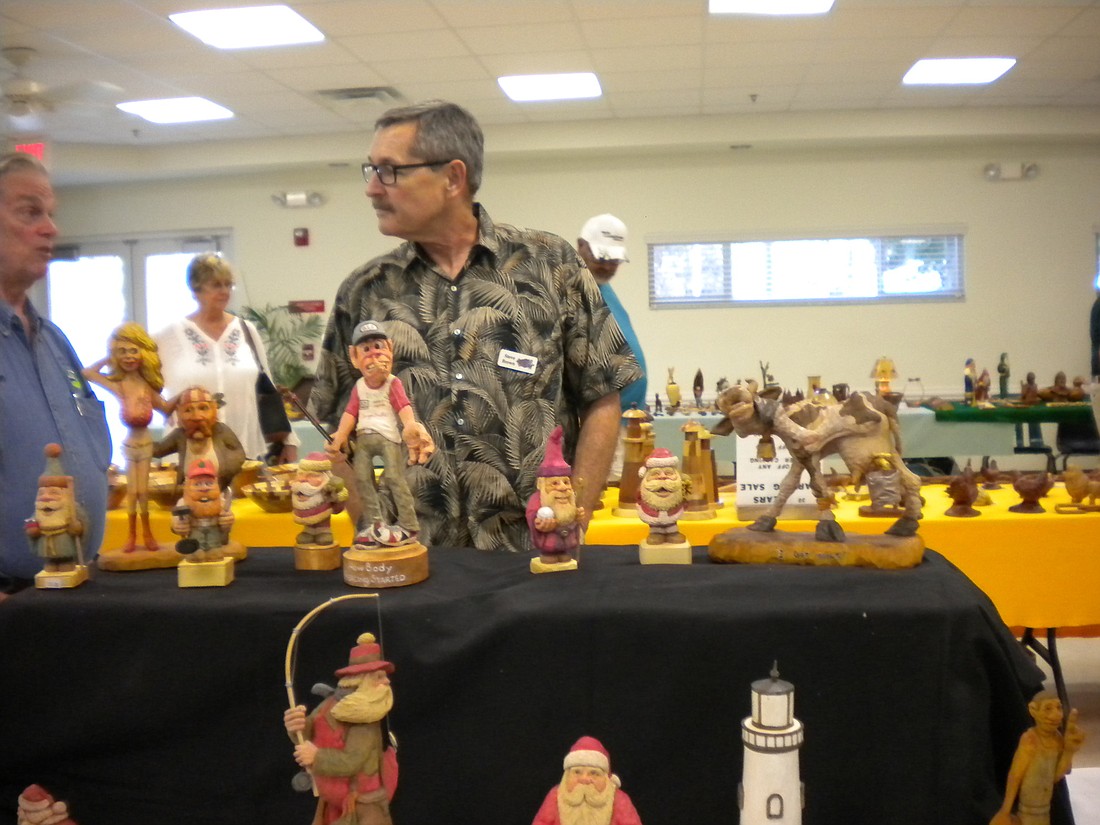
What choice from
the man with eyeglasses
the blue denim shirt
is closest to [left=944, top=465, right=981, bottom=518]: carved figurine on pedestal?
the man with eyeglasses

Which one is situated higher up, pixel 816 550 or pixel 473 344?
pixel 473 344

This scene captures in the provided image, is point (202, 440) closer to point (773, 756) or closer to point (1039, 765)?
point (773, 756)

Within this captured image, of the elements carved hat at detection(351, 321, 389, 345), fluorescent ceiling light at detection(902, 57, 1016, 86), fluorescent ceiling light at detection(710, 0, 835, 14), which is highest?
fluorescent ceiling light at detection(902, 57, 1016, 86)

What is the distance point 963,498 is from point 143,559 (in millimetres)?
2449

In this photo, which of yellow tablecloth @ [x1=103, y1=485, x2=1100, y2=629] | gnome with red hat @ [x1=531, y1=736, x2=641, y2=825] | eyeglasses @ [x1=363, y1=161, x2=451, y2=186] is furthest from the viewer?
yellow tablecloth @ [x1=103, y1=485, x2=1100, y2=629]

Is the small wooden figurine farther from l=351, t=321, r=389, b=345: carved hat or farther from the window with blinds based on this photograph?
the window with blinds

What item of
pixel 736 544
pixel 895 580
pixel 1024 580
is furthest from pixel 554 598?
pixel 1024 580

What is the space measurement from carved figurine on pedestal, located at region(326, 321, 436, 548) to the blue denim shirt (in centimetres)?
53

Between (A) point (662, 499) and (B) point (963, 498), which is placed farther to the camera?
(B) point (963, 498)

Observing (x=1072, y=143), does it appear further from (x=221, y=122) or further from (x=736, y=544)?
(x=736, y=544)

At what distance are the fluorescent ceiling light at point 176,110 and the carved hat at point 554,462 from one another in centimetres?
688

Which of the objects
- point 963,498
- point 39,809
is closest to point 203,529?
point 39,809

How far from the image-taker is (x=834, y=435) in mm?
1586

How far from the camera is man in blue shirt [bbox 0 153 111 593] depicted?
1701 millimetres
